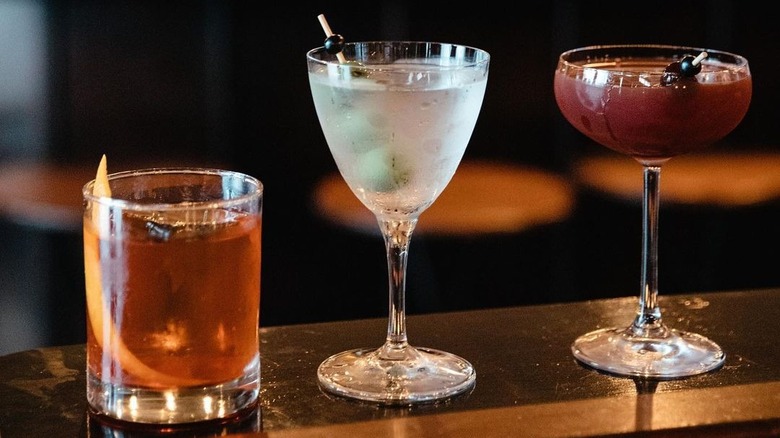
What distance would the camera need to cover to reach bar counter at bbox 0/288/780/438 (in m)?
0.81

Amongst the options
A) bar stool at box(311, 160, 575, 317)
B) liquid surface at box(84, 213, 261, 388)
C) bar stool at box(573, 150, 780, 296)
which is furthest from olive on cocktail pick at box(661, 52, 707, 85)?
bar stool at box(573, 150, 780, 296)

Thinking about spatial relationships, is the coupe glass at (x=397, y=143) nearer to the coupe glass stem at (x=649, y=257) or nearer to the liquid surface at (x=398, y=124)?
the liquid surface at (x=398, y=124)

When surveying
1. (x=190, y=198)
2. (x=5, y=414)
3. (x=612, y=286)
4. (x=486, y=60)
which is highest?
(x=486, y=60)

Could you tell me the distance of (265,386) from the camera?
0.96m

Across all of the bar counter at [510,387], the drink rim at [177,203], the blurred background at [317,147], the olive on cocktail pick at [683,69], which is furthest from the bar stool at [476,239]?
the drink rim at [177,203]

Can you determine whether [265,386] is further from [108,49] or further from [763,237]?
[763,237]

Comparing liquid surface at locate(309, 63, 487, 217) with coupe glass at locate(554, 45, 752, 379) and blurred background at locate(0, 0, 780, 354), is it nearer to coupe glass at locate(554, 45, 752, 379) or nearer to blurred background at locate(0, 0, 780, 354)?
coupe glass at locate(554, 45, 752, 379)

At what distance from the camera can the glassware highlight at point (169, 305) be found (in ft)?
2.74

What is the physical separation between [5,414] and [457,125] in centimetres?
40

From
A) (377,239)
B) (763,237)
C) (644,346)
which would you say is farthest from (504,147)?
(644,346)

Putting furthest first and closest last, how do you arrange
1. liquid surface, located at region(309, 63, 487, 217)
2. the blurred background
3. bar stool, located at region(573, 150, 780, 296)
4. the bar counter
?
bar stool, located at region(573, 150, 780, 296), the blurred background, liquid surface, located at region(309, 63, 487, 217), the bar counter

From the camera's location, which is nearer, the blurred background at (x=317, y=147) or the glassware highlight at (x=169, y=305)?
the glassware highlight at (x=169, y=305)

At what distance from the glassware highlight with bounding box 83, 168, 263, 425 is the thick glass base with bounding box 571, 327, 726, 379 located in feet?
1.02

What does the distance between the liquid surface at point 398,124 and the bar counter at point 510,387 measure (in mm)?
165
